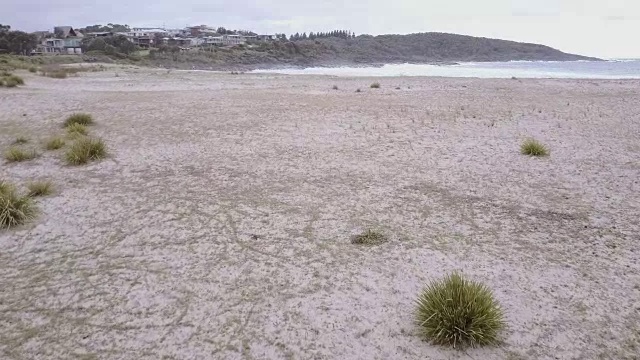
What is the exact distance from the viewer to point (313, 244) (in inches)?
212

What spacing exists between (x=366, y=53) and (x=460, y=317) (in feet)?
361

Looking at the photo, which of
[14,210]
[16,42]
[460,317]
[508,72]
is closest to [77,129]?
[14,210]

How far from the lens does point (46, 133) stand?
36.3 feet

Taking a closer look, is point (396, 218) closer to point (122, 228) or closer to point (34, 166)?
point (122, 228)

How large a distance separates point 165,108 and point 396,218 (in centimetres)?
1044

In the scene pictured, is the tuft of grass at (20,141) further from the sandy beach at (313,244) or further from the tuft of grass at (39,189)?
the tuft of grass at (39,189)

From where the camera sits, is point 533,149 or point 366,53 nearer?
point 533,149

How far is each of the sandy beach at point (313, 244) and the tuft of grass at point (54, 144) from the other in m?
0.19

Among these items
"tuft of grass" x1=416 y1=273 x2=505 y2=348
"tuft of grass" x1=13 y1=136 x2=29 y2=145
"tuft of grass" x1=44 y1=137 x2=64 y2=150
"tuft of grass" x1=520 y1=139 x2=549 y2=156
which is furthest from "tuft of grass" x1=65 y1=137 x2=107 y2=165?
"tuft of grass" x1=520 y1=139 x2=549 y2=156

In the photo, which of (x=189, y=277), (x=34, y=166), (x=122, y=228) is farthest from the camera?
(x=34, y=166)

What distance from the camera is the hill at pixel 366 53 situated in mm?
69250

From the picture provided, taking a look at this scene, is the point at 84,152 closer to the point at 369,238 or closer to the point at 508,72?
the point at 369,238

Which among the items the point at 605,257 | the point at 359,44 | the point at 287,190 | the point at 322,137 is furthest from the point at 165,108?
the point at 359,44

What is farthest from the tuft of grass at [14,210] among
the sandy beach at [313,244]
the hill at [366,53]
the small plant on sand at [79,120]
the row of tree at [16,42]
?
the row of tree at [16,42]
